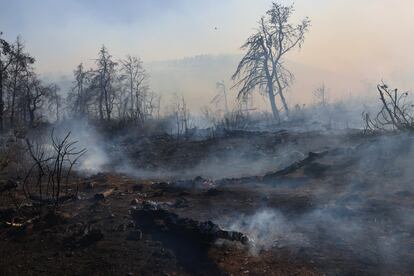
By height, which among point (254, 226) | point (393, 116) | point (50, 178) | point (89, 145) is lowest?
point (254, 226)

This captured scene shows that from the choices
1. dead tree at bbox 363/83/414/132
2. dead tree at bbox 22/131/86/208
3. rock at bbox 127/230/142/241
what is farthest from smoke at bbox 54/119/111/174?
rock at bbox 127/230/142/241

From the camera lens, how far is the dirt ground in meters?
5.54

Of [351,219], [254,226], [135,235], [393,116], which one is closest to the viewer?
[135,235]

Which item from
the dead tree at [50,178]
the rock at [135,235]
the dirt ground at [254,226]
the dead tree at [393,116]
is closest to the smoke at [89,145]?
the dead tree at [50,178]

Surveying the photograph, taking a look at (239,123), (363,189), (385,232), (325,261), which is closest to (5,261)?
(325,261)

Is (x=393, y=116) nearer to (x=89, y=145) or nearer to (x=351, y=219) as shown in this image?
(x=351, y=219)

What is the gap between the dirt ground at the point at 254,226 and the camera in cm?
554

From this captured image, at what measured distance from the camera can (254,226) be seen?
686 cm

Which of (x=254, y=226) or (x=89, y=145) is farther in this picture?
(x=89, y=145)

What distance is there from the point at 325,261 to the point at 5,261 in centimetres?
424

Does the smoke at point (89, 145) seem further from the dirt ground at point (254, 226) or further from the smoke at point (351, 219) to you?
the smoke at point (351, 219)

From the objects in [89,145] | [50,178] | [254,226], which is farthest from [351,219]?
[89,145]

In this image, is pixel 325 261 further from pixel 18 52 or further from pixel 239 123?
pixel 18 52

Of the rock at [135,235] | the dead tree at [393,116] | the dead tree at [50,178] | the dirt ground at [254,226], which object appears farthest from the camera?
the dead tree at [393,116]
